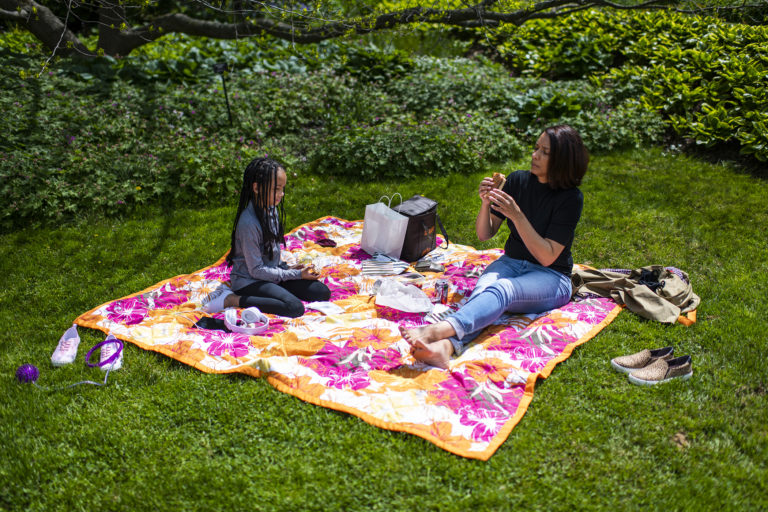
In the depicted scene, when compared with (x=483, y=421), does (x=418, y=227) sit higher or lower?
higher

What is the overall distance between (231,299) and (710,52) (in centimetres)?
780

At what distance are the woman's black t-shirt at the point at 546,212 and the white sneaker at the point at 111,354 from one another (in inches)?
109

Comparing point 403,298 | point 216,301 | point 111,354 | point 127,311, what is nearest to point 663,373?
point 403,298

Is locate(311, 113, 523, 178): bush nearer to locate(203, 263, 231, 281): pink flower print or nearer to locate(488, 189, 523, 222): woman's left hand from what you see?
locate(203, 263, 231, 281): pink flower print

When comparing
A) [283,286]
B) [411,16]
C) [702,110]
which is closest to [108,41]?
[411,16]

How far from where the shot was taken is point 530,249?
3.62m

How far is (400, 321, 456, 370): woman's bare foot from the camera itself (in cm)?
318

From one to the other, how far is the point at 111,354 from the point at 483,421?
2.36 meters

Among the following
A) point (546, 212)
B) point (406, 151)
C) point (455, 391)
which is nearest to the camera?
point (455, 391)

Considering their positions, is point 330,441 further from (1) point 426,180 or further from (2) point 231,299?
(1) point 426,180

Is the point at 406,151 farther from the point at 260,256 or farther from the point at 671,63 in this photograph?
the point at 671,63

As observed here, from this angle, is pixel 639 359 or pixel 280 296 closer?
pixel 639 359

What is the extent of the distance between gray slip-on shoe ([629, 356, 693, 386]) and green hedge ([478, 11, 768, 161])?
14.6ft

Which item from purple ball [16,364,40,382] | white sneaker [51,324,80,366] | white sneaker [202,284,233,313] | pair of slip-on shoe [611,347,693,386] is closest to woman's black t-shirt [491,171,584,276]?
pair of slip-on shoe [611,347,693,386]
